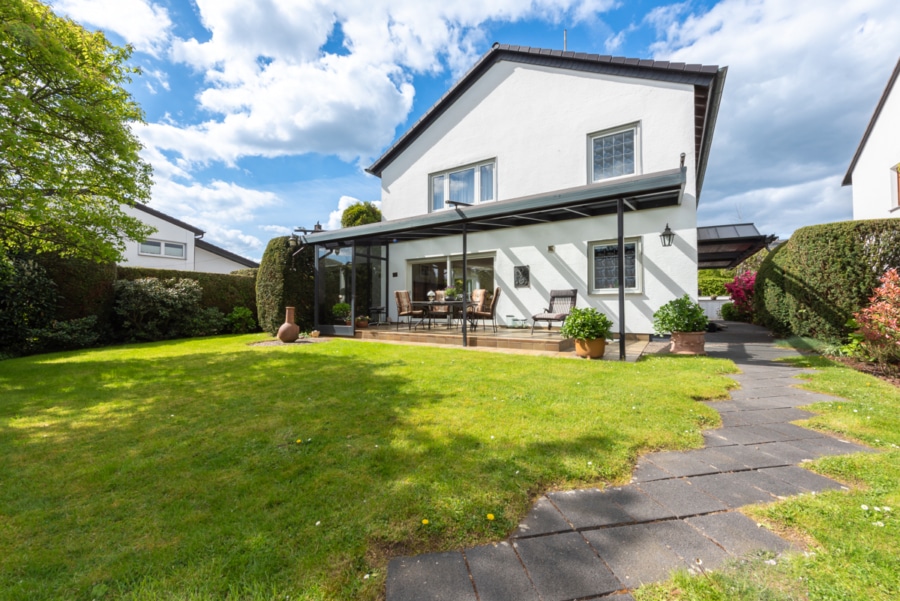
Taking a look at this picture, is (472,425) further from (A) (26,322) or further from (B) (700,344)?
(A) (26,322)

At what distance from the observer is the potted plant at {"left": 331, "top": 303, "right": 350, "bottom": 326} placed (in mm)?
10102

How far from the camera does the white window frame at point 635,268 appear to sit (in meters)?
8.16

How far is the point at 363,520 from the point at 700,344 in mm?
6859

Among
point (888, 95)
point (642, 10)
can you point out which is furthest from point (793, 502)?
point (888, 95)

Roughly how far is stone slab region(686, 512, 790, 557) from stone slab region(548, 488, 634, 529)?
33 centimetres

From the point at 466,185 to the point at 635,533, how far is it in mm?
10645

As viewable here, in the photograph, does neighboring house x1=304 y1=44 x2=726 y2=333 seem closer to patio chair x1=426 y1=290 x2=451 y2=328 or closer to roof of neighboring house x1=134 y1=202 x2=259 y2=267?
patio chair x1=426 y1=290 x2=451 y2=328

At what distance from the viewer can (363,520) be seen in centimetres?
172

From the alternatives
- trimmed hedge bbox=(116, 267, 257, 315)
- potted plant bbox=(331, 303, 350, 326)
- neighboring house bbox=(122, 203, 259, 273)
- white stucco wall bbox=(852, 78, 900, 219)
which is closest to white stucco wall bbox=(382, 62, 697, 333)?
potted plant bbox=(331, 303, 350, 326)

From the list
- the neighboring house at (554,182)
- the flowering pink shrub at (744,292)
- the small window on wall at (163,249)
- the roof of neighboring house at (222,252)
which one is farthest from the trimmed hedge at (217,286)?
the flowering pink shrub at (744,292)

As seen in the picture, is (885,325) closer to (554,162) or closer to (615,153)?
(615,153)

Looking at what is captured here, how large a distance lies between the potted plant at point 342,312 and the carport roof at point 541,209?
1742 millimetres

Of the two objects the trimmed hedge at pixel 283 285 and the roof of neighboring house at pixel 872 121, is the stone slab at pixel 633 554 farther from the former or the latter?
the roof of neighboring house at pixel 872 121

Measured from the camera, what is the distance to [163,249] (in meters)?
17.9
